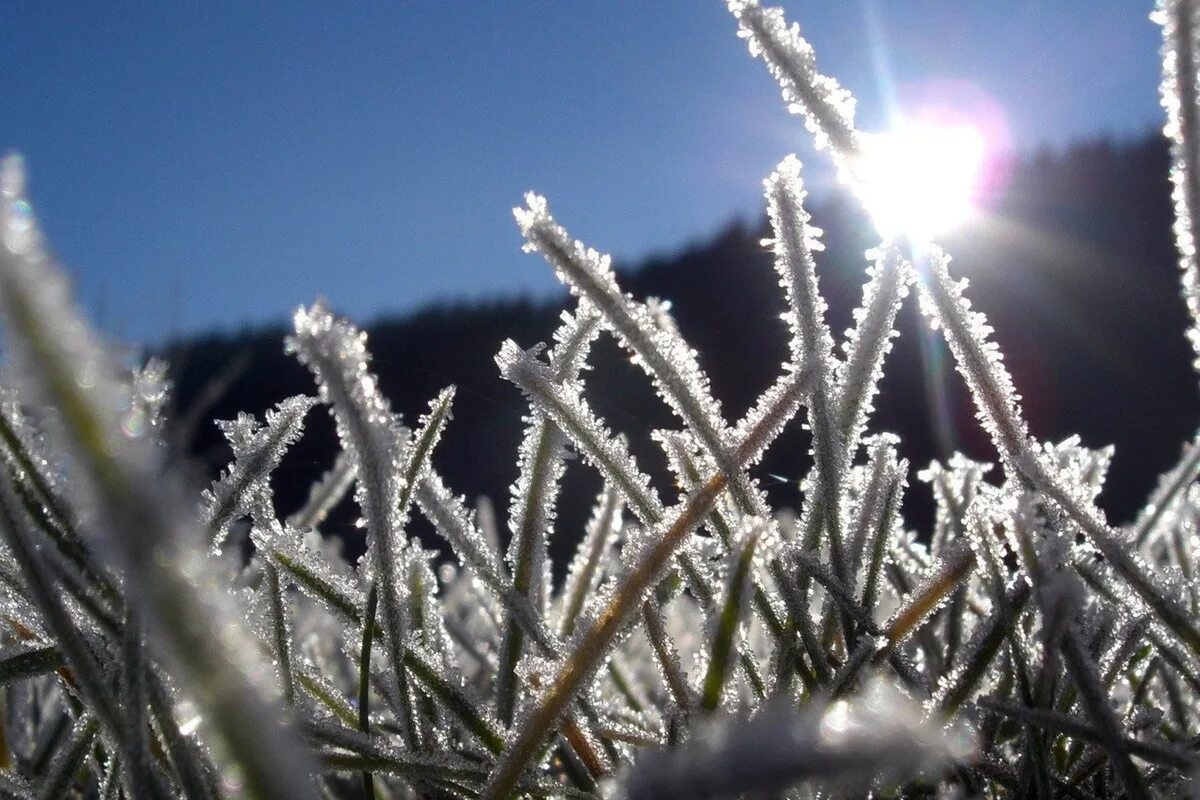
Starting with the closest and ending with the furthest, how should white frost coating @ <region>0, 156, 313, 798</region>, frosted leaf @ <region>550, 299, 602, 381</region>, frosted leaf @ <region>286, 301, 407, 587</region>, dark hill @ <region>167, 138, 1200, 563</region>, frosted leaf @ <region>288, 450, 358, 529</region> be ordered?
white frost coating @ <region>0, 156, 313, 798</region> < frosted leaf @ <region>286, 301, 407, 587</region> < frosted leaf @ <region>550, 299, 602, 381</region> < frosted leaf @ <region>288, 450, 358, 529</region> < dark hill @ <region>167, 138, 1200, 563</region>

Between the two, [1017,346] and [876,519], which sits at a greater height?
[1017,346]

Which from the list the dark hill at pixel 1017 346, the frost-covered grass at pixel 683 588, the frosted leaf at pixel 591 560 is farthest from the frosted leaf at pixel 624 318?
the dark hill at pixel 1017 346

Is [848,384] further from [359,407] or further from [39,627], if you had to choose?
[39,627]

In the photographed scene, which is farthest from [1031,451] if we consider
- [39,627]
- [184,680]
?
[39,627]

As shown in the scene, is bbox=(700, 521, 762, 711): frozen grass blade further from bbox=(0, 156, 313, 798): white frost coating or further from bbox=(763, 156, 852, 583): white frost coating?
bbox=(0, 156, 313, 798): white frost coating

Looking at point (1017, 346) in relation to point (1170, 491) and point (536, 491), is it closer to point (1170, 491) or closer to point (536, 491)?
point (1170, 491)

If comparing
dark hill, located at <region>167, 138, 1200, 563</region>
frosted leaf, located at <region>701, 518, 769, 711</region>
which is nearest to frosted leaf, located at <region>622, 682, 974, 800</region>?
frosted leaf, located at <region>701, 518, 769, 711</region>

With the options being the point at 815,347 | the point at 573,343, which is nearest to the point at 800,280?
the point at 815,347
